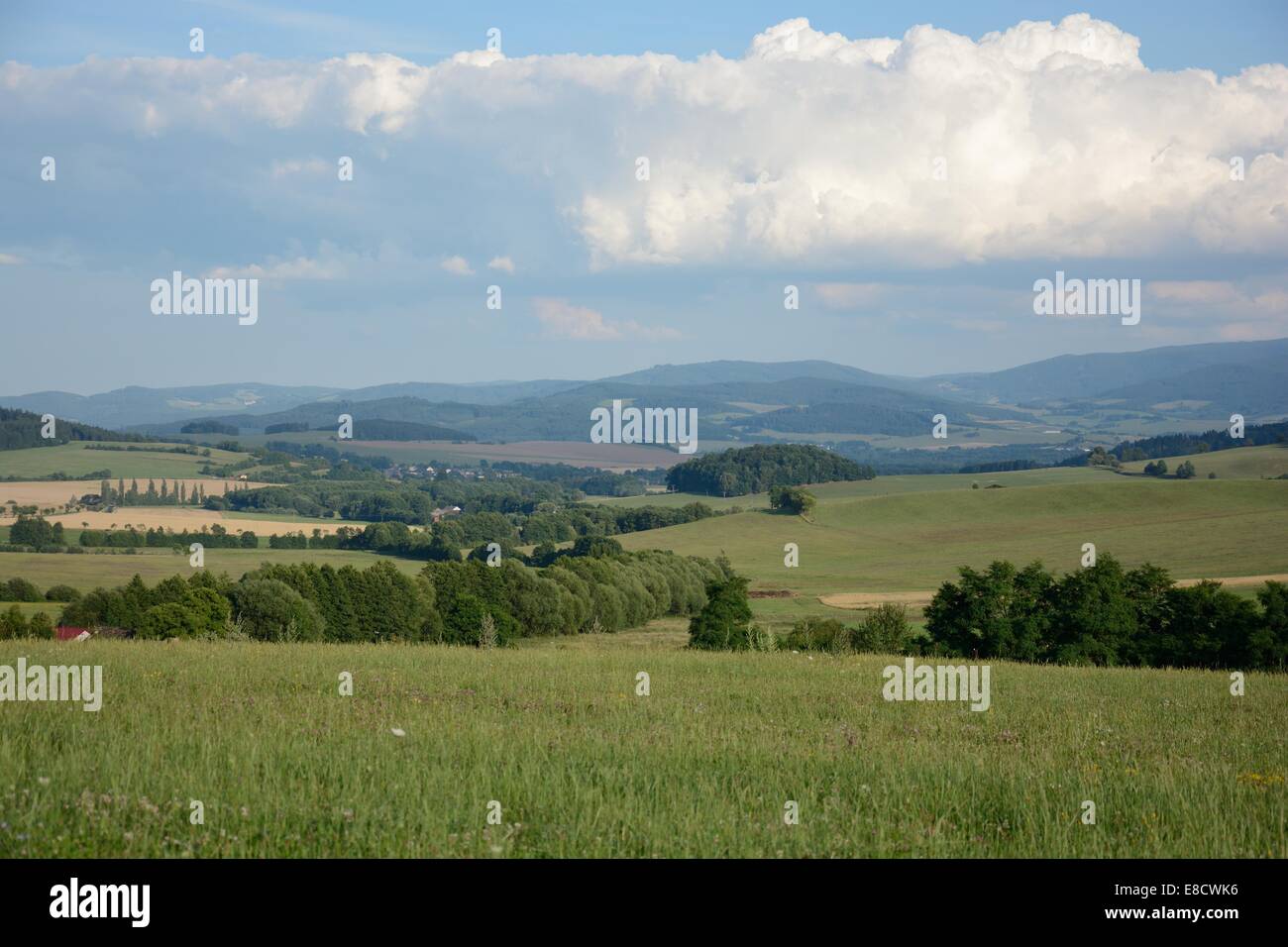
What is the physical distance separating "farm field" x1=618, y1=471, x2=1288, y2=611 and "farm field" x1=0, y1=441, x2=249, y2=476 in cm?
7986

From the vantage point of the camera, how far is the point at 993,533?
353 feet

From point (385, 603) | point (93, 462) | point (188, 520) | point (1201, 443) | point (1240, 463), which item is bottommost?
point (385, 603)

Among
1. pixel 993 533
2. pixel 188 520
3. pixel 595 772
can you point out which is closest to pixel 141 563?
pixel 188 520

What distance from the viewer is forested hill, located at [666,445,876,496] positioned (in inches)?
6447

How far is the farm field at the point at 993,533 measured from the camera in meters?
85.0

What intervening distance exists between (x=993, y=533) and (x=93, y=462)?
12462 cm

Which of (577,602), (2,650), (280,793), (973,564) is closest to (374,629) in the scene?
(577,602)

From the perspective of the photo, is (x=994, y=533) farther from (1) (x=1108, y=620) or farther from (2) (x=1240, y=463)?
(1) (x=1108, y=620)

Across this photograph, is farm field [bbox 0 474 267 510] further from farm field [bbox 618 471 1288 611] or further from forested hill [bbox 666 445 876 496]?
forested hill [bbox 666 445 876 496]

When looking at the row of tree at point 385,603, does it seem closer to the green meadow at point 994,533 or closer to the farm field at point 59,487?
the green meadow at point 994,533

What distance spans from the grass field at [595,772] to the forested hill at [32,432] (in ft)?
554
